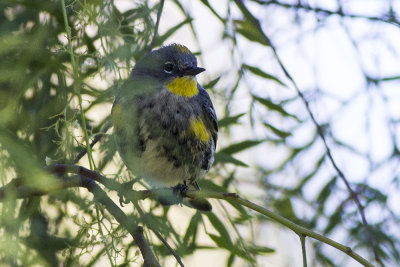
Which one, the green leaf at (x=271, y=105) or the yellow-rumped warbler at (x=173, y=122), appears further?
the yellow-rumped warbler at (x=173, y=122)

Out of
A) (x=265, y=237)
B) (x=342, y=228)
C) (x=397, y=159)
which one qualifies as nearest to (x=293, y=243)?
(x=265, y=237)

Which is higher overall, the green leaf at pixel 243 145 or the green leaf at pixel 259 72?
the green leaf at pixel 259 72

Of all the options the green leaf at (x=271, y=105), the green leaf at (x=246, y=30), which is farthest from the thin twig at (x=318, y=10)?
the green leaf at (x=271, y=105)

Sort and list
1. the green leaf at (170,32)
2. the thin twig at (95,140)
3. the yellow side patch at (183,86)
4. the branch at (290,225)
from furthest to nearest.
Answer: the yellow side patch at (183,86) < the green leaf at (170,32) < the thin twig at (95,140) < the branch at (290,225)

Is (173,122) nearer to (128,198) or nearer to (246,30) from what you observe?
(246,30)

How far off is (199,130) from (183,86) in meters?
0.21

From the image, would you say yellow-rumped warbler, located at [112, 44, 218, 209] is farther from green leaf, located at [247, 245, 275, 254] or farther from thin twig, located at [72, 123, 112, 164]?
green leaf, located at [247, 245, 275, 254]

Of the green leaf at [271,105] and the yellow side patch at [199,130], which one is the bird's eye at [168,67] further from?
the green leaf at [271,105]

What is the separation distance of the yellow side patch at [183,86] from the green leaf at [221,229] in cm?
59

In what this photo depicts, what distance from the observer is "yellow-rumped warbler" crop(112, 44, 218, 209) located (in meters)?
1.95

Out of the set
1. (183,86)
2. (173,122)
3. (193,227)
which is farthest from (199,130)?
(193,227)

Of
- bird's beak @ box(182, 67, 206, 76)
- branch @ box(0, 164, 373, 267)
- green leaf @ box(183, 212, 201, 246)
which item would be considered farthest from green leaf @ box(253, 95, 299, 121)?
branch @ box(0, 164, 373, 267)

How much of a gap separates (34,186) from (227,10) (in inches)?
36.1

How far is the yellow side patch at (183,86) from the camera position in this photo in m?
2.11
